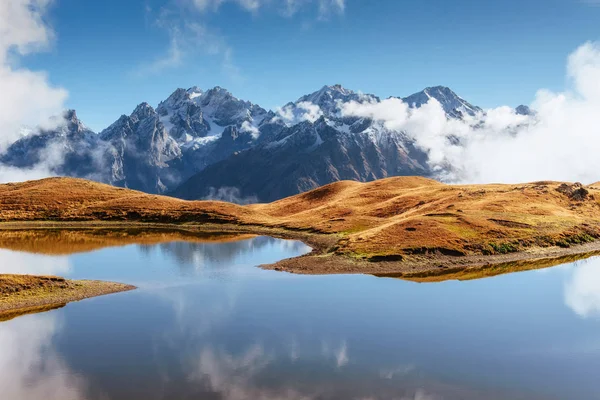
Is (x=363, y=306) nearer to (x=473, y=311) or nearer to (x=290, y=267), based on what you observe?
(x=473, y=311)

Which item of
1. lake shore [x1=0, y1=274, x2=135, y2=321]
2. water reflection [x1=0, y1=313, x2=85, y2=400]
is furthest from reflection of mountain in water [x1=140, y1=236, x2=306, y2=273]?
water reflection [x1=0, y1=313, x2=85, y2=400]

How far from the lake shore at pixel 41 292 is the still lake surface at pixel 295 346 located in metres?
2.73

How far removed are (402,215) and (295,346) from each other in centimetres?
10175

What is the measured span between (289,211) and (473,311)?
453ft

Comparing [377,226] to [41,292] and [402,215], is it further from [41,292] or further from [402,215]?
[41,292]

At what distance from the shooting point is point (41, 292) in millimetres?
63812

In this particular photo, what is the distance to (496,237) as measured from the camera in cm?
10681

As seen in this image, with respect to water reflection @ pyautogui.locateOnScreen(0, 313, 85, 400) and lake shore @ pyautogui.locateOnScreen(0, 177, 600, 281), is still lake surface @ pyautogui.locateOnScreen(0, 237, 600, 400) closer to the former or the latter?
water reflection @ pyautogui.locateOnScreen(0, 313, 85, 400)

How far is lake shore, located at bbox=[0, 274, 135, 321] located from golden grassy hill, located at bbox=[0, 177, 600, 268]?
45.2 meters

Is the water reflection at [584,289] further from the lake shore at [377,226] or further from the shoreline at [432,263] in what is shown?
the lake shore at [377,226]

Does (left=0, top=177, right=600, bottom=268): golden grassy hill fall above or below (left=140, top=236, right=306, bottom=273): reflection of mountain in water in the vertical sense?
above

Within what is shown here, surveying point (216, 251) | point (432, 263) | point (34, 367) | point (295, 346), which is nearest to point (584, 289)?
point (432, 263)

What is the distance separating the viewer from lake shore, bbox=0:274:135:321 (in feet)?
192

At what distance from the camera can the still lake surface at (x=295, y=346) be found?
1512 inches
